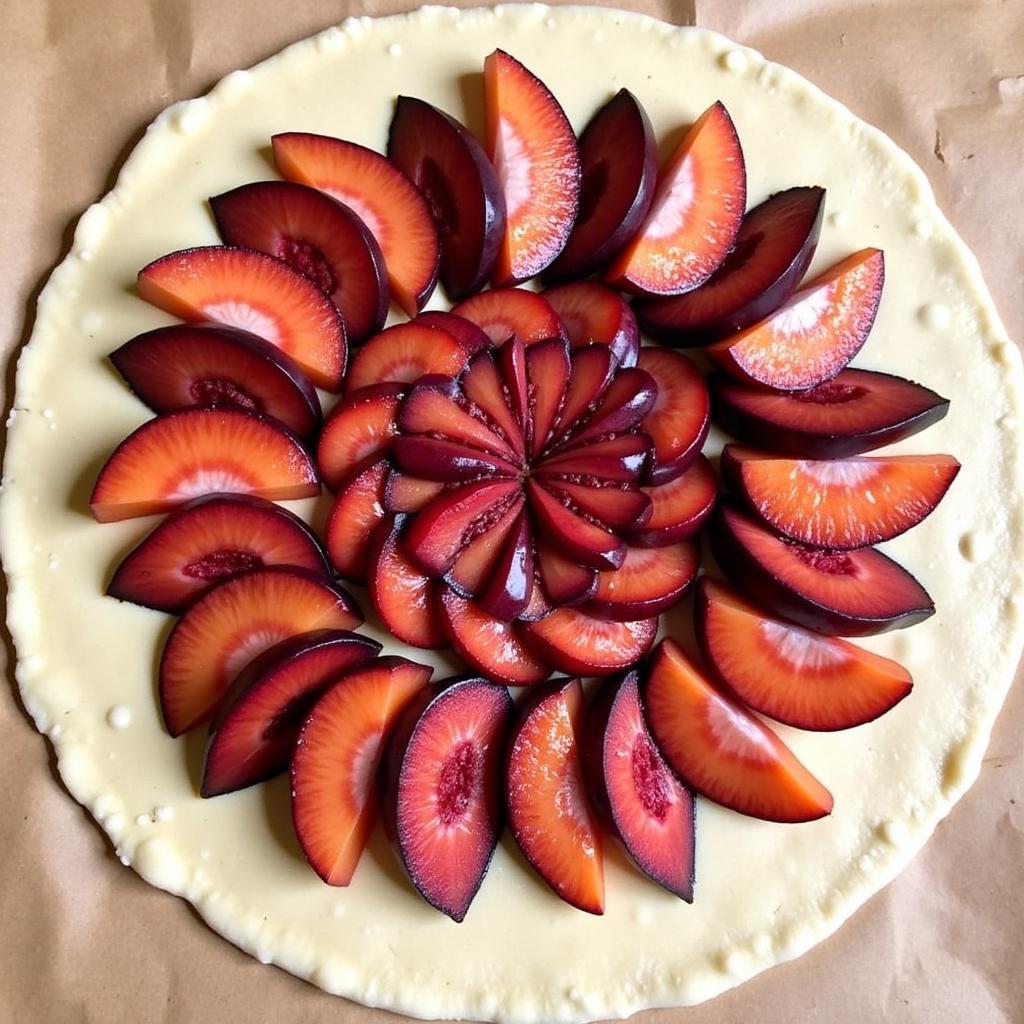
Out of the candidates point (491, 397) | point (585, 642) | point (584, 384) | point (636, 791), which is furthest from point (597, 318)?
point (636, 791)

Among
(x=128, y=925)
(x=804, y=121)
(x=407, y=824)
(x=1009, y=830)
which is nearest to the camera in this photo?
(x=407, y=824)

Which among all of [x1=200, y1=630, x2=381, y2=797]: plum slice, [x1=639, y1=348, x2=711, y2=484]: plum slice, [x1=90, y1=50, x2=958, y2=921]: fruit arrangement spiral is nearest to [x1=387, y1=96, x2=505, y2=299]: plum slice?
[x1=90, y1=50, x2=958, y2=921]: fruit arrangement spiral

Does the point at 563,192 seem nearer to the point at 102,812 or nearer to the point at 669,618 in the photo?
the point at 669,618

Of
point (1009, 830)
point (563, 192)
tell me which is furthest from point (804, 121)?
point (1009, 830)

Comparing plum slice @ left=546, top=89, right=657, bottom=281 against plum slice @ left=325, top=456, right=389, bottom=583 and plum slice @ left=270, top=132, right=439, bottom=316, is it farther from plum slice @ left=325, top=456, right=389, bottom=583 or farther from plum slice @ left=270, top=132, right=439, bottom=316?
plum slice @ left=325, top=456, right=389, bottom=583

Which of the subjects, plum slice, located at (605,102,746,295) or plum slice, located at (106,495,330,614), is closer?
plum slice, located at (106,495,330,614)

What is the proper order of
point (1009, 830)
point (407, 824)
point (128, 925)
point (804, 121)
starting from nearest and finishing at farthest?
point (407, 824) → point (128, 925) → point (1009, 830) → point (804, 121)
